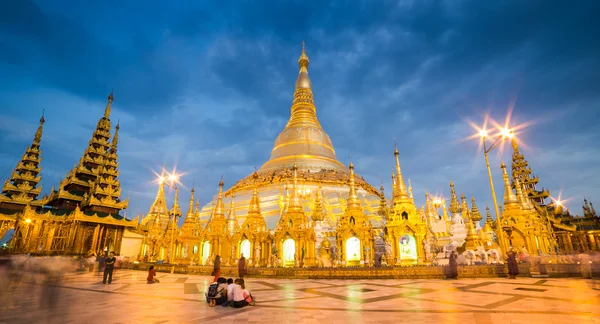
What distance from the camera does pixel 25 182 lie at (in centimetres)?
3072

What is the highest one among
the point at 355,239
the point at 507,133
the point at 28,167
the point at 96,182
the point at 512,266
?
the point at 28,167

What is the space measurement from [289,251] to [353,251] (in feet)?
15.3

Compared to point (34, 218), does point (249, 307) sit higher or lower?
lower

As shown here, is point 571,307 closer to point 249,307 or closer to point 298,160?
point 249,307

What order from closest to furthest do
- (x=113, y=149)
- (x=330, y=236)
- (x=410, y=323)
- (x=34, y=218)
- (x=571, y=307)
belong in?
(x=410, y=323) → (x=571, y=307) → (x=330, y=236) → (x=34, y=218) → (x=113, y=149)

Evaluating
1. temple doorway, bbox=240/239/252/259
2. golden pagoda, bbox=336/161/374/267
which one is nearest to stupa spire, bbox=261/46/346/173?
temple doorway, bbox=240/239/252/259

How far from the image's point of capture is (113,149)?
35.5m

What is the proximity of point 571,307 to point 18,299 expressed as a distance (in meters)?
12.9

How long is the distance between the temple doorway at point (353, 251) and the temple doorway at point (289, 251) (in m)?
3.87

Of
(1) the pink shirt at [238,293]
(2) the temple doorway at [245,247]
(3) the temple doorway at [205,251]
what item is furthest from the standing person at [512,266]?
(3) the temple doorway at [205,251]

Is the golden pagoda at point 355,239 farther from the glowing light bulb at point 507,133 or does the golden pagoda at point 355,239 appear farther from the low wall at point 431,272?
the glowing light bulb at point 507,133

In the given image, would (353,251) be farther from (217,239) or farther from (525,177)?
(525,177)

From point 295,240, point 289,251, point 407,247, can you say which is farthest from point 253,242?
point 407,247

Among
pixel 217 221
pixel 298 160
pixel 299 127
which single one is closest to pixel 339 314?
pixel 217 221
